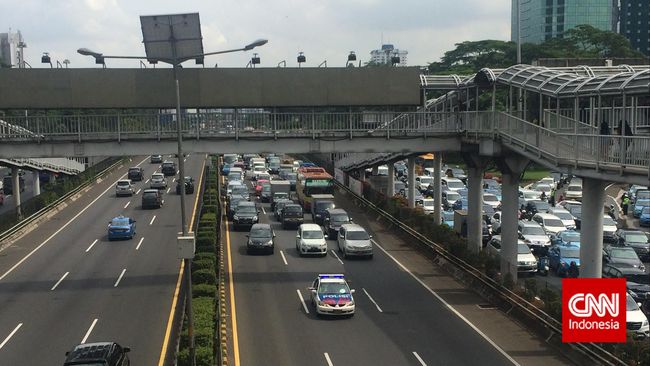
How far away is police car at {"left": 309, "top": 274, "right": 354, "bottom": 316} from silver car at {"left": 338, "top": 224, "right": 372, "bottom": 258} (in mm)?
10859

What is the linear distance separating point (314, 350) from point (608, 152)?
1113 cm

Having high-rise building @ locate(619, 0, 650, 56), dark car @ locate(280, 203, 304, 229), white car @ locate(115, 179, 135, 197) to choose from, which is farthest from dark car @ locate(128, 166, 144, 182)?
high-rise building @ locate(619, 0, 650, 56)

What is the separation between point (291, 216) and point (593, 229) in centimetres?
2826

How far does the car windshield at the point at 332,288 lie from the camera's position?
91.4 ft

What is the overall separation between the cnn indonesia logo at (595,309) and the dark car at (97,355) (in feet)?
41.6

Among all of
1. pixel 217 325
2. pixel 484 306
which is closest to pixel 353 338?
pixel 217 325

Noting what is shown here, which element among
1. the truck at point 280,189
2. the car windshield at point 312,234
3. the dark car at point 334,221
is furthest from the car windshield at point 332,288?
the truck at point 280,189

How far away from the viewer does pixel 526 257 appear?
36.5m

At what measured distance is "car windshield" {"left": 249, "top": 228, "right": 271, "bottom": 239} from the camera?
41125mm

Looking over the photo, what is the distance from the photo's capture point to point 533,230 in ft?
141

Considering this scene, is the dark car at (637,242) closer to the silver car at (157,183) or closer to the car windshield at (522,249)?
the car windshield at (522,249)

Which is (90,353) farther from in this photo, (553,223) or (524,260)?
(553,223)

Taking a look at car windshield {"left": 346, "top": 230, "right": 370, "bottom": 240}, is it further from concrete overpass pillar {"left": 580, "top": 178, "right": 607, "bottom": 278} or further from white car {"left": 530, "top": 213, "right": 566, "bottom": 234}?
concrete overpass pillar {"left": 580, "top": 178, "right": 607, "bottom": 278}

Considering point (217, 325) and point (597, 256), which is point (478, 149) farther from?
point (217, 325)
